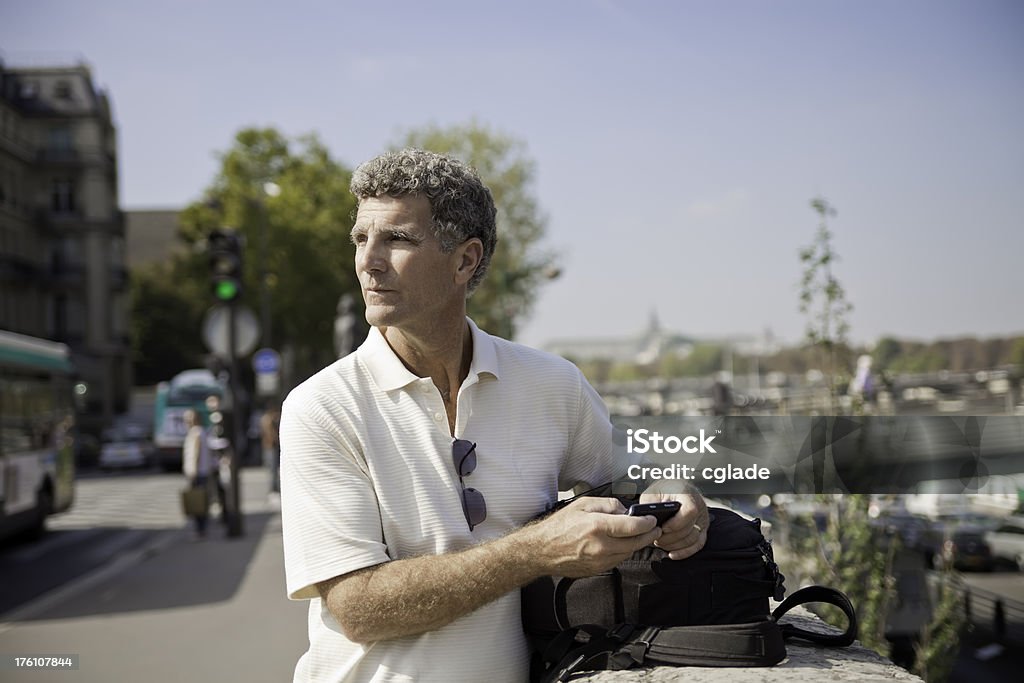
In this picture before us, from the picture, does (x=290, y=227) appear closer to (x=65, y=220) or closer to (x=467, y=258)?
(x=65, y=220)

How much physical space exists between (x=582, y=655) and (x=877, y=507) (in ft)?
16.0

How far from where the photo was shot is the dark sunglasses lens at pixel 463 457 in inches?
84.4

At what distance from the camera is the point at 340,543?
78.7 inches

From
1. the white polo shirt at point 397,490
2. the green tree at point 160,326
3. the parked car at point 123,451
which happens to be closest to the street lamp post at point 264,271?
the parked car at point 123,451

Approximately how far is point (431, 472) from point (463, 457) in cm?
7

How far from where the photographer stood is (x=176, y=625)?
8.24 m

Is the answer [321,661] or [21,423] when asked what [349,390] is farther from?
[21,423]

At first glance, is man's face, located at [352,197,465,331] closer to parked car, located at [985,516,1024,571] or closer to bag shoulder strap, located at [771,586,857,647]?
bag shoulder strap, located at [771,586,857,647]

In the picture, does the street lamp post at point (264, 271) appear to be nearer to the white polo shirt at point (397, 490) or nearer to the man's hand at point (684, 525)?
the white polo shirt at point (397, 490)

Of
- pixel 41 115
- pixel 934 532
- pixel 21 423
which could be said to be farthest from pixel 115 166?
pixel 934 532

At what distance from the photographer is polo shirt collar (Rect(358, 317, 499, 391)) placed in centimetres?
220

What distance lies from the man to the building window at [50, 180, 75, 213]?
5674cm

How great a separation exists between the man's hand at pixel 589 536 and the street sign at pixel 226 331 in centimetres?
1257

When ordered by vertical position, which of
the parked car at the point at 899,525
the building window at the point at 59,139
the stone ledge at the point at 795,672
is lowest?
the parked car at the point at 899,525
